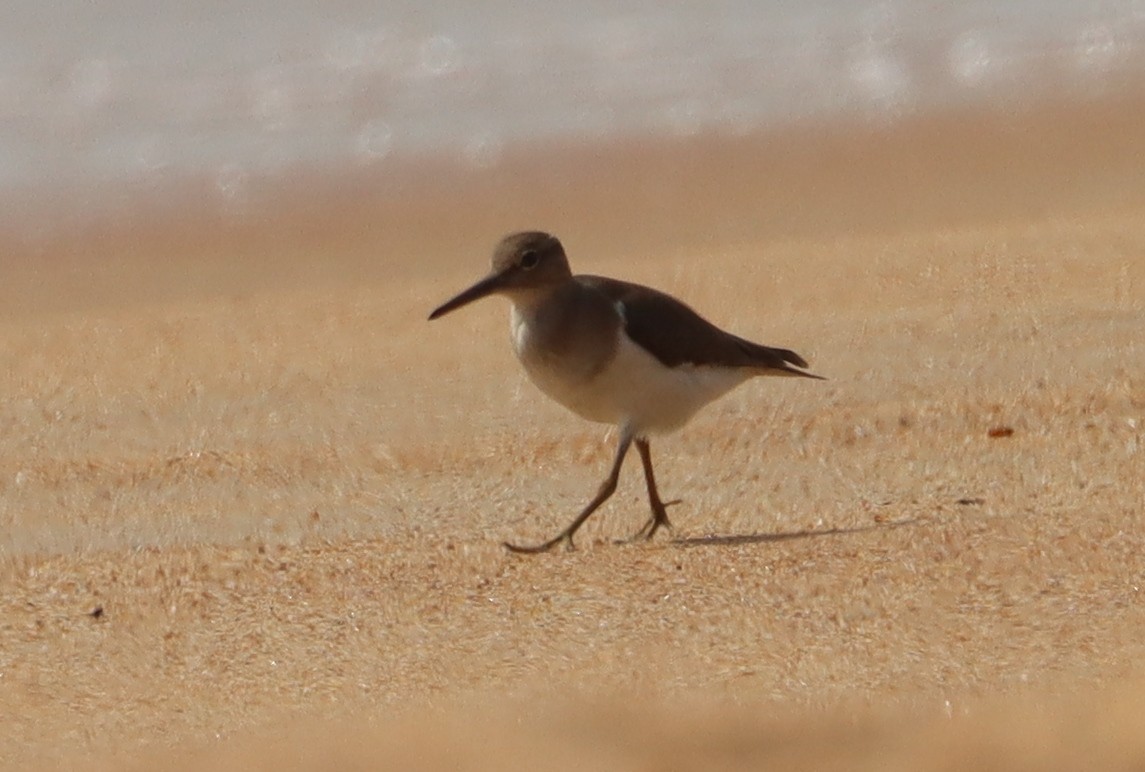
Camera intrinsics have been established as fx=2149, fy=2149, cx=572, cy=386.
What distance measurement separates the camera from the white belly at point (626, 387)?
6.37m

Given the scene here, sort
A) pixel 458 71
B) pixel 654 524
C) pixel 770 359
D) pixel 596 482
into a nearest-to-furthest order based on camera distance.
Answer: pixel 654 524 < pixel 770 359 < pixel 596 482 < pixel 458 71

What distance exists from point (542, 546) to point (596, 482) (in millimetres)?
975

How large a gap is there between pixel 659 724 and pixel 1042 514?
1.92m

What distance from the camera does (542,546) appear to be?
6.25 m

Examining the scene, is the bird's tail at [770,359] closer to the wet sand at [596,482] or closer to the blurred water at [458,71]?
the wet sand at [596,482]

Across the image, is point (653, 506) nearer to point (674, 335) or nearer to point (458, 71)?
point (674, 335)

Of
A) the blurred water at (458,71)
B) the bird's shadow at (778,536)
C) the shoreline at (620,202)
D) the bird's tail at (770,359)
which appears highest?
the blurred water at (458,71)

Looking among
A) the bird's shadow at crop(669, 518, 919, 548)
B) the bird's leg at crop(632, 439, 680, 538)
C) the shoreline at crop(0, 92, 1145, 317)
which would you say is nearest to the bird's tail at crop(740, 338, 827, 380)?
the bird's leg at crop(632, 439, 680, 538)

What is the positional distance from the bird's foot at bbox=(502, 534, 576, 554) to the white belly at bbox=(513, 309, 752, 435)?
399 millimetres

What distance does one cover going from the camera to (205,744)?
4.60m

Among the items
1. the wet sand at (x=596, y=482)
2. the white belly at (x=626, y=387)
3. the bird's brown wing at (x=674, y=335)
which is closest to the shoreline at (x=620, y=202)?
the wet sand at (x=596, y=482)

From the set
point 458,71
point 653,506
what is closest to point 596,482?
point 653,506

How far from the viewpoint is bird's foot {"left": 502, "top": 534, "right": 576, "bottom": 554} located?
6.20 metres

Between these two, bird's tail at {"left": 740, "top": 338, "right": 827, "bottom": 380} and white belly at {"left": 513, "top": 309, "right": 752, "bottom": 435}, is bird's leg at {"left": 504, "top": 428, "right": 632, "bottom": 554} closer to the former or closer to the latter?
white belly at {"left": 513, "top": 309, "right": 752, "bottom": 435}
